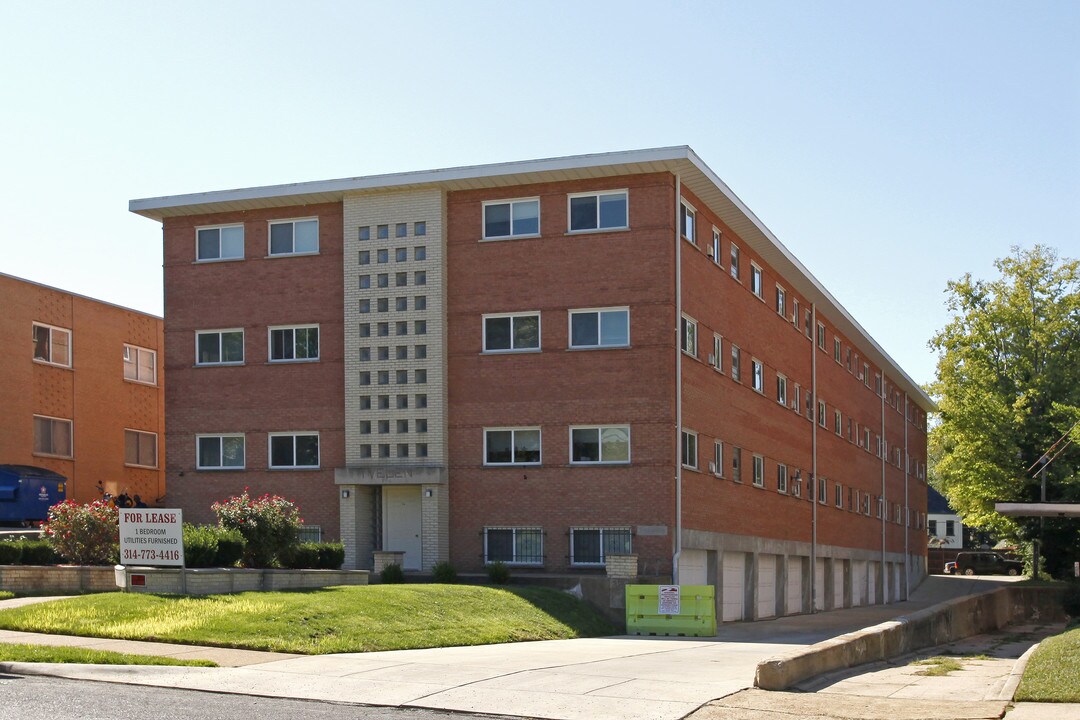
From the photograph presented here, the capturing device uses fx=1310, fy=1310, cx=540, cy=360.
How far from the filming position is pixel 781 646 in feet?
85.4

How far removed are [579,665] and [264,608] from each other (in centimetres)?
562

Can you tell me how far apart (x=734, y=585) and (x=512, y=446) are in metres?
9.37

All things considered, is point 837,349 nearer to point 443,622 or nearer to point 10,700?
point 443,622

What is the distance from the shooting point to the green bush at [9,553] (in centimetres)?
2606

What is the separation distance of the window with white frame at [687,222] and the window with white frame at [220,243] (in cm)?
1285

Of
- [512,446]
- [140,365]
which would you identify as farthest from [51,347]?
[512,446]

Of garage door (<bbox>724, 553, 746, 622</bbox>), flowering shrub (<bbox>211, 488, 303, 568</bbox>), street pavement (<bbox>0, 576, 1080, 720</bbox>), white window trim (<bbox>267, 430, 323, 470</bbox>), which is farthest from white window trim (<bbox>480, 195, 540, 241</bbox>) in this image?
street pavement (<bbox>0, 576, 1080, 720</bbox>)

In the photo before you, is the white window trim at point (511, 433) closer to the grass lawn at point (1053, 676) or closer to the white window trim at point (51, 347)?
the grass lawn at point (1053, 676)

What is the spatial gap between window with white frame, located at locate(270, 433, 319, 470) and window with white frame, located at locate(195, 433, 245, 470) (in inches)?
40.9

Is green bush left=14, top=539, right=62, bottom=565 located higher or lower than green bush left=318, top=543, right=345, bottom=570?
higher

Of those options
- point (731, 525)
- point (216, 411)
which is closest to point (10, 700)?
point (216, 411)

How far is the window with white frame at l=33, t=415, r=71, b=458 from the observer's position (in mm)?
47500

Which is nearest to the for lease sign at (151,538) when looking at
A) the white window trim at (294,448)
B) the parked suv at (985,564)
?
the white window trim at (294,448)

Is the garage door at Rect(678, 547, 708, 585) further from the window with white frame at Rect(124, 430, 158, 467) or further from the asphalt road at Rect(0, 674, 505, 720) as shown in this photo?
the window with white frame at Rect(124, 430, 158, 467)
